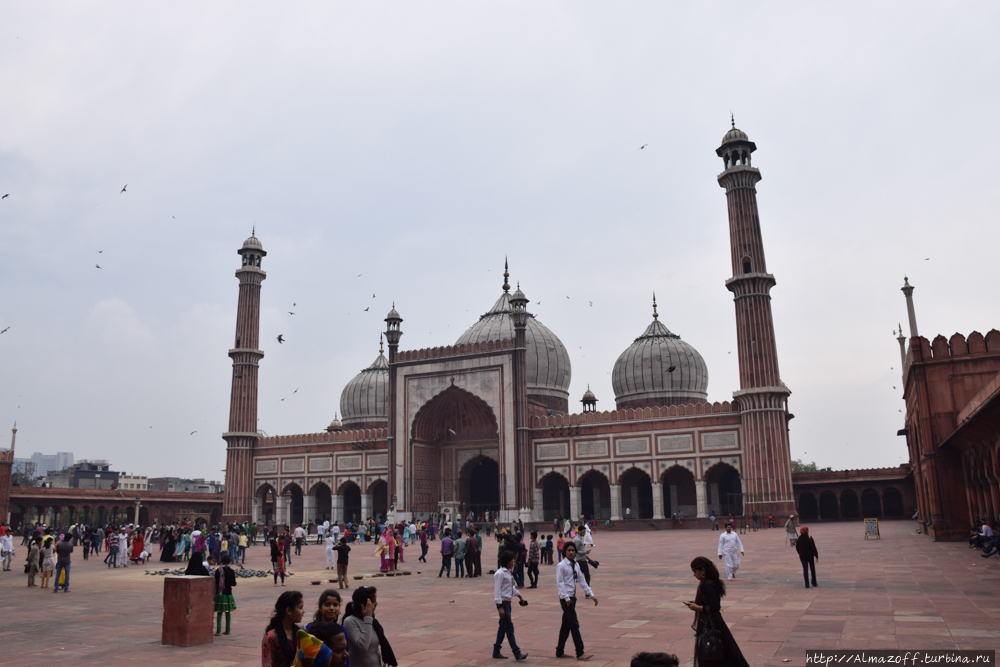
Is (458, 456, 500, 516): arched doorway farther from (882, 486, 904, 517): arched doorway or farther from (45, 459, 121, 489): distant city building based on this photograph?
(45, 459, 121, 489): distant city building

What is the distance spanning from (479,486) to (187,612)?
3422cm

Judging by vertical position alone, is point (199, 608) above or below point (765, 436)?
below

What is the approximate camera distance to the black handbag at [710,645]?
4.55 metres

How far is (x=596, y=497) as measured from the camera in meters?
38.4

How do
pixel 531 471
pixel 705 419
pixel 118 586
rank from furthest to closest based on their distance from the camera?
1. pixel 531 471
2. pixel 705 419
3. pixel 118 586

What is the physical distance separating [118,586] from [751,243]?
1122 inches

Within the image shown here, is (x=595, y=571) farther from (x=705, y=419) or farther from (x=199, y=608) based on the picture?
(x=705, y=419)

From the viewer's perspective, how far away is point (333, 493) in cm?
4244

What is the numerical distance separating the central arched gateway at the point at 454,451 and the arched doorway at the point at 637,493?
251 inches

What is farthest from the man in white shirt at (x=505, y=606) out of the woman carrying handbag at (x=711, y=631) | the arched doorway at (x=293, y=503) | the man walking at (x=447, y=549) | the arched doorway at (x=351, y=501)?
the arched doorway at (x=293, y=503)

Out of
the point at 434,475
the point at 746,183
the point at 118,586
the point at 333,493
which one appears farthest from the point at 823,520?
the point at 118,586

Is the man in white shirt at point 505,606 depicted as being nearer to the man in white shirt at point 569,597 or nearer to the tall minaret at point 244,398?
the man in white shirt at point 569,597

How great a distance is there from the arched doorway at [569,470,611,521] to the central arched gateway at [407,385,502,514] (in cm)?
433

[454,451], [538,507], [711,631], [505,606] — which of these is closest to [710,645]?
[711,631]
